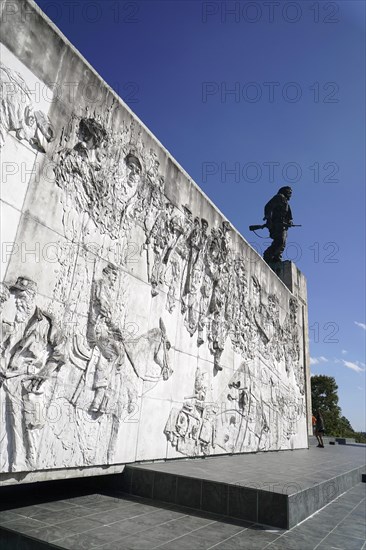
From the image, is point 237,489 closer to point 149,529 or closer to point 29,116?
point 149,529

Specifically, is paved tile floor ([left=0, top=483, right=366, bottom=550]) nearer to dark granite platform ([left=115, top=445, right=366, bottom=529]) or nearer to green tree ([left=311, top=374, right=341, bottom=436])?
dark granite platform ([left=115, top=445, right=366, bottom=529])

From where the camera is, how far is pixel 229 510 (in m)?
3.70

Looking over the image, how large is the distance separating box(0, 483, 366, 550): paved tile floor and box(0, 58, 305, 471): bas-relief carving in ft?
1.39

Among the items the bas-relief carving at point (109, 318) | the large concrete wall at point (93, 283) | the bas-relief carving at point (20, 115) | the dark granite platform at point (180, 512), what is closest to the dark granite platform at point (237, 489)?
the dark granite platform at point (180, 512)

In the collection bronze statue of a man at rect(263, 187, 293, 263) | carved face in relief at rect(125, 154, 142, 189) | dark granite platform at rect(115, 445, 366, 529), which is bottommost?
dark granite platform at rect(115, 445, 366, 529)

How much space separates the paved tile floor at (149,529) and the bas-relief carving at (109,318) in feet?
1.39

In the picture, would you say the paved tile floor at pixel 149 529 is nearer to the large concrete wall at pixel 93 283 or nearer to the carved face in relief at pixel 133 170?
the large concrete wall at pixel 93 283

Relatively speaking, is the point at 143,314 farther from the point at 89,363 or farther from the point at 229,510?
the point at 229,510

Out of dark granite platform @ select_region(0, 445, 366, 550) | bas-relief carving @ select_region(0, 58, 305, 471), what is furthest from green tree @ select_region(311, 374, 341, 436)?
dark granite platform @ select_region(0, 445, 366, 550)

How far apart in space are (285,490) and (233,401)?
12.1ft

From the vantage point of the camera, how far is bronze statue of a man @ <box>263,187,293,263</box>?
1355 centimetres

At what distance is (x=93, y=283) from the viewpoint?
4.21 meters

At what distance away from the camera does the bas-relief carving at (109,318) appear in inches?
135

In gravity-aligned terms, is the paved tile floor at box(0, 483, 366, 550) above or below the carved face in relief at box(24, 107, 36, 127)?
below
